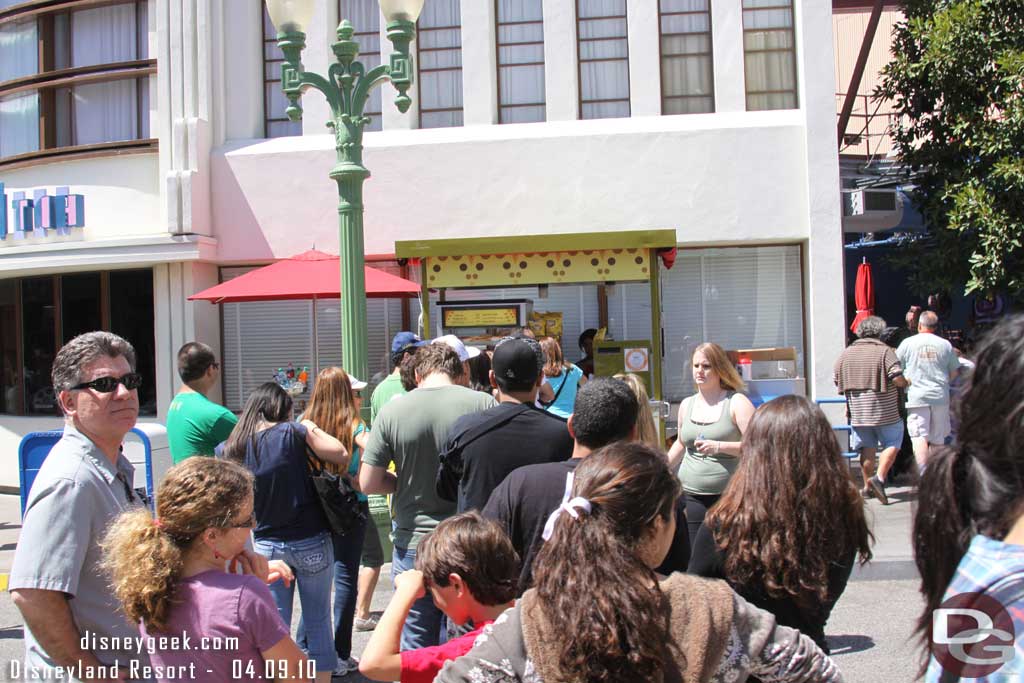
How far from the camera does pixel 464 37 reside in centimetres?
1193

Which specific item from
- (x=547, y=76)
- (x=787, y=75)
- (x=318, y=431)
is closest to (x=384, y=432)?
(x=318, y=431)

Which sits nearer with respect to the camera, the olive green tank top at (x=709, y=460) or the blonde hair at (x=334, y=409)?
the blonde hair at (x=334, y=409)

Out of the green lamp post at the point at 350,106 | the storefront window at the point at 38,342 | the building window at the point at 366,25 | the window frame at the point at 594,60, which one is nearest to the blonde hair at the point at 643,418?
the green lamp post at the point at 350,106

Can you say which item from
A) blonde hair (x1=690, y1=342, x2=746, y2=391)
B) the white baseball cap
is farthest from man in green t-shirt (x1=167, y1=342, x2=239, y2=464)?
blonde hair (x1=690, y1=342, x2=746, y2=391)

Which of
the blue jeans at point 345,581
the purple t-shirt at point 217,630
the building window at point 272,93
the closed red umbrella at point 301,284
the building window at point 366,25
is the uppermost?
the building window at point 366,25

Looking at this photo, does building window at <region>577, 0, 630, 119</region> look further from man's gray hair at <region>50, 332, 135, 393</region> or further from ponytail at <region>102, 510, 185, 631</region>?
ponytail at <region>102, 510, 185, 631</region>

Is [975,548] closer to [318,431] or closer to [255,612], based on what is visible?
[255,612]

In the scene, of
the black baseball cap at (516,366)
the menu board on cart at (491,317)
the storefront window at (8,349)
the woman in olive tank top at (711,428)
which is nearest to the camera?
the black baseball cap at (516,366)

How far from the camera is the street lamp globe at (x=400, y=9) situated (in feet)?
23.7

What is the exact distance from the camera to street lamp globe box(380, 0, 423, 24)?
7.22 m

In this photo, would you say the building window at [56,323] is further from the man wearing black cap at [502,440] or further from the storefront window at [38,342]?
the man wearing black cap at [502,440]

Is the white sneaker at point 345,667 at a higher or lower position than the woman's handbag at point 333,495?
lower

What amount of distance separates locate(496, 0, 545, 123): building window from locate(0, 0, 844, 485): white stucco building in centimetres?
3

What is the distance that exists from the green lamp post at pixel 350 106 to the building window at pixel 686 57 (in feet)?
16.9
